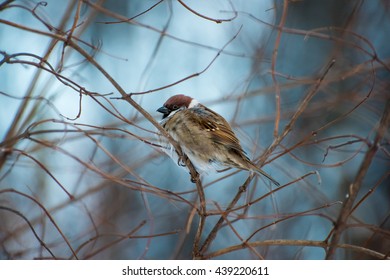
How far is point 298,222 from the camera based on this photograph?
6223mm

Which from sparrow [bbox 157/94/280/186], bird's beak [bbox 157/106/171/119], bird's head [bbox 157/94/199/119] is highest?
bird's head [bbox 157/94/199/119]

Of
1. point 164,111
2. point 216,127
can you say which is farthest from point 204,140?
point 164,111

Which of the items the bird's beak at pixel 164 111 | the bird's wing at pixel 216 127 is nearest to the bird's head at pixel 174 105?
the bird's beak at pixel 164 111

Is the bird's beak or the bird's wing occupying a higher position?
the bird's beak

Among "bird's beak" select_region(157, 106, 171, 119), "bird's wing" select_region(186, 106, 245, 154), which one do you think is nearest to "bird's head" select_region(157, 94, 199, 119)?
"bird's beak" select_region(157, 106, 171, 119)

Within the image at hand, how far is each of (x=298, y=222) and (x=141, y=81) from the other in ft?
12.9

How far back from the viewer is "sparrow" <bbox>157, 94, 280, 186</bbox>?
3.60 meters

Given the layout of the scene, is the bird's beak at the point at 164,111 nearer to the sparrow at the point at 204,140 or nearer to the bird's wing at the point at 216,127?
the sparrow at the point at 204,140

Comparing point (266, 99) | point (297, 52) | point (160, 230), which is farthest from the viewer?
point (297, 52)

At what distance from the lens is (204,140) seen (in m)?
3.69

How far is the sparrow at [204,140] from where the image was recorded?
11.8 feet

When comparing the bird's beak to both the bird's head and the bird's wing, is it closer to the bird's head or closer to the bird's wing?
the bird's head
